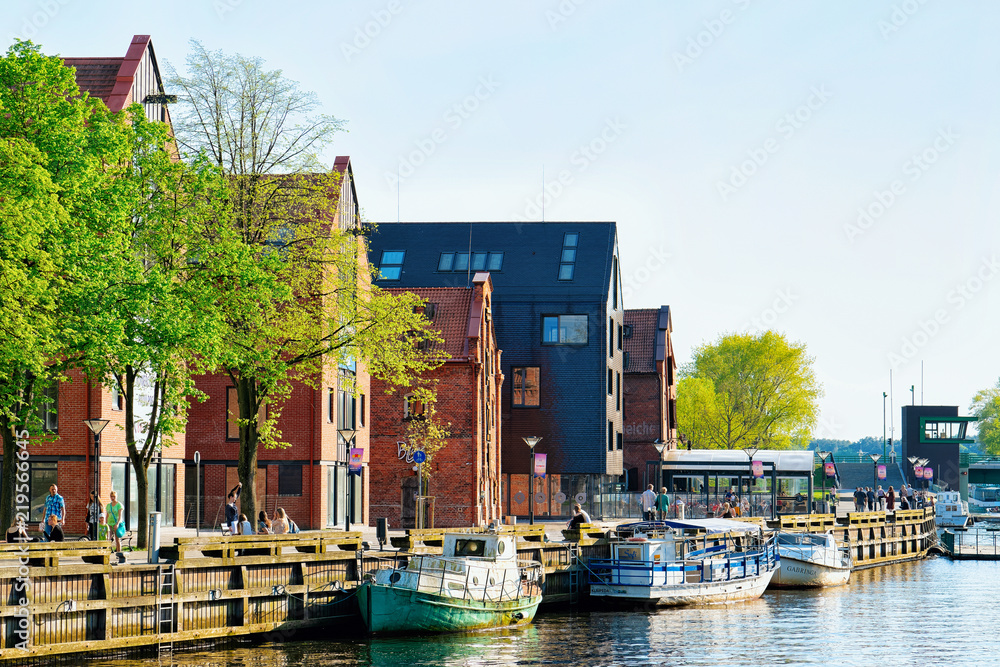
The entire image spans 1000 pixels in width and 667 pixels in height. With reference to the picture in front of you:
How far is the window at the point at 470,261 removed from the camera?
7181 centimetres

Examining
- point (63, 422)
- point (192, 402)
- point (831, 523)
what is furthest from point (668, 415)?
point (63, 422)

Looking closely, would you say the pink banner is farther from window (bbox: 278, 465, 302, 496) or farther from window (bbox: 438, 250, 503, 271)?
window (bbox: 438, 250, 503, 271)

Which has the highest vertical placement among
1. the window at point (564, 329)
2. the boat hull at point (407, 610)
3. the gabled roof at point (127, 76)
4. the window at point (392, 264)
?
the gabled roof at point (127, 76)

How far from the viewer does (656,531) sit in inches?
1695

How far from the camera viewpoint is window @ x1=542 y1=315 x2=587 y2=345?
2763 inches

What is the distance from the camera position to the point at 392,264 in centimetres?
7300

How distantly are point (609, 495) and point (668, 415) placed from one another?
25.7m

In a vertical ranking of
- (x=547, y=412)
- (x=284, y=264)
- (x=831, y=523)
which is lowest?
(x=831, y=523)

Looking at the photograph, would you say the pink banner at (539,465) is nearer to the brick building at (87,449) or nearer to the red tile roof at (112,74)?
the brick building at (87,449)

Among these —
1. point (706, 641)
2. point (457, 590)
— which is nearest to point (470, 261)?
point (457, 590)

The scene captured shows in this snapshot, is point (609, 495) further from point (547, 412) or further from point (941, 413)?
point (941, 413)

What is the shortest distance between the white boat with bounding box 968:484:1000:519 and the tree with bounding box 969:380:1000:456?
16.9 m

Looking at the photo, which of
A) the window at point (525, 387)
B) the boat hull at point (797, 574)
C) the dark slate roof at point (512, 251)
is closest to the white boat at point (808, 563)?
the boat hull at point (797, 574)

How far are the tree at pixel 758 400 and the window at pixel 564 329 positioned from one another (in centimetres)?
3772
